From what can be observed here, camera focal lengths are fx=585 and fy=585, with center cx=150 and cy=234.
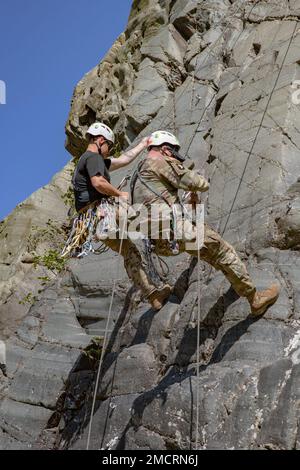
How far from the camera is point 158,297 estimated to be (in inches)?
283

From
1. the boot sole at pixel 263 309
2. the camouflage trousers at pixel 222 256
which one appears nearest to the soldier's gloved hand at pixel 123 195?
the camouflage trousers at pixel 222 256

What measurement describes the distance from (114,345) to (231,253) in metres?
2.27

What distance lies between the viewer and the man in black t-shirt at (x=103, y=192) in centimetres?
663

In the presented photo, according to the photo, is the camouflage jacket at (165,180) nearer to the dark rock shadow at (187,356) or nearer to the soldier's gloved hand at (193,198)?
the soldier's gloved hand at (193,198)

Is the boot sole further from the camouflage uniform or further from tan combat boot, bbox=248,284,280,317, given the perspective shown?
the camouflage uniform

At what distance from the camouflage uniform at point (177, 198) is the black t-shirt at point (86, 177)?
1.48 feet

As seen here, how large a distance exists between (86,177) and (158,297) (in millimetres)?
1708

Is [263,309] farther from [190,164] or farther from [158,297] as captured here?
[190,164]

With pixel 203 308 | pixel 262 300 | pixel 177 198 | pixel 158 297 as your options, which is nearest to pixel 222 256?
pixel 262 300

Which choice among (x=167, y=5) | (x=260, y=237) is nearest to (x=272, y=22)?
(x=167, y=5)

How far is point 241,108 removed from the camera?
923 cm

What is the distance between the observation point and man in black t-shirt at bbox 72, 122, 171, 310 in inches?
261

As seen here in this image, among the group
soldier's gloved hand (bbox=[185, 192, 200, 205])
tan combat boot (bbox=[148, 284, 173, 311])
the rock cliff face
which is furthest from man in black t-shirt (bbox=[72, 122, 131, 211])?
the rock cliff face

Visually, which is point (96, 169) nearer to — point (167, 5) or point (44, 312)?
point (44, 312)
